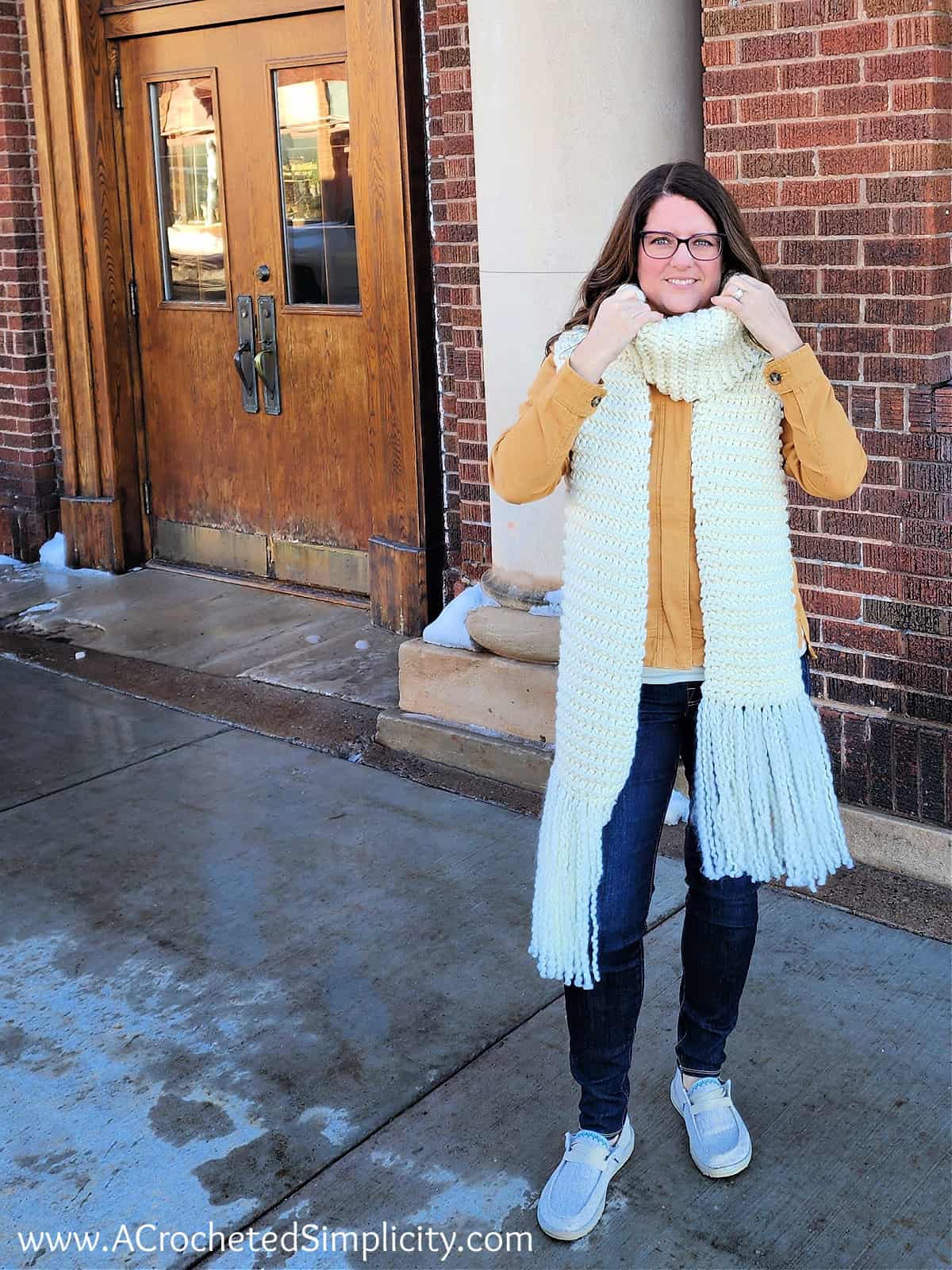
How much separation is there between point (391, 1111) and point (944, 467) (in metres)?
2.14

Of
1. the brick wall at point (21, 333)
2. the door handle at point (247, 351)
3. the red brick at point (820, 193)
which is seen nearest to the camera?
the red brick at point (820, 193)

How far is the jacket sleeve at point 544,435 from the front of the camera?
8.84 feet

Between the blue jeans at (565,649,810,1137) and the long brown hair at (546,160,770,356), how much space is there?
734 millimetres

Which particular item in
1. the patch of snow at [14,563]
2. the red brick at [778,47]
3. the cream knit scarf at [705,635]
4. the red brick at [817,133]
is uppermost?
the red brick at [778,47]

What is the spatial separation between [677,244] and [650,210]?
86 millimetres

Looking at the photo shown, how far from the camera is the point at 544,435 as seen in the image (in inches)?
108

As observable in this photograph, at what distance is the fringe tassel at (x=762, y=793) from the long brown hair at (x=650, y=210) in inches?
30.4

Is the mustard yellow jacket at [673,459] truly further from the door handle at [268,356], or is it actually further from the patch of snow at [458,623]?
the door handle at [268,356]

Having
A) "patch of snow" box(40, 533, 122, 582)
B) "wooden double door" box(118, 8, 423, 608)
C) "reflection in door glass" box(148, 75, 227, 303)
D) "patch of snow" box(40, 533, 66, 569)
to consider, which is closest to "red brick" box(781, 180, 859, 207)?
"wooden double door" box(118, 8, 423, 608)

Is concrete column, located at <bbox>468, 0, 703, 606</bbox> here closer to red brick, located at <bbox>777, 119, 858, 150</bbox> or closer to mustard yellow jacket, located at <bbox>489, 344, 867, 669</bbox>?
red brick, located at <bbox>777, 119, 858, 150</bbox>

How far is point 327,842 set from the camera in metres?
4.70

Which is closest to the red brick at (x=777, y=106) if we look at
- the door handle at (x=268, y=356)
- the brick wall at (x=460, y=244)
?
the brick wall at (x=460, y=244)

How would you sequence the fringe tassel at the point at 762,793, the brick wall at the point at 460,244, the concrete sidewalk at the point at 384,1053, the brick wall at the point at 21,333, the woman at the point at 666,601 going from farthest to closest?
the brick wall at the point at 21,333, the brick wall at the point at 460,244, the concrete sidewalk at the point at 384,1053, the fringe tassel at the point at 762,793, the woman at the point at 666,601

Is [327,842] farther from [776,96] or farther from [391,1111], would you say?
[776,96]
